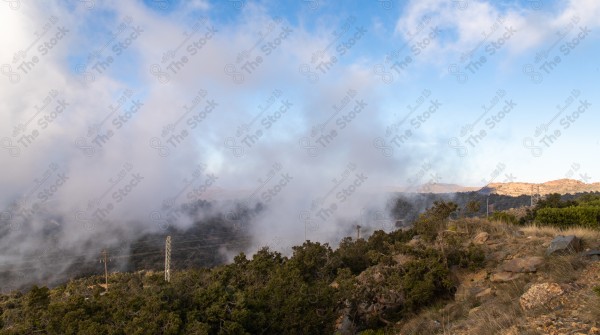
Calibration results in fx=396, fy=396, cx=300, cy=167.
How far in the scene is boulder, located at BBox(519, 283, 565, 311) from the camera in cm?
754

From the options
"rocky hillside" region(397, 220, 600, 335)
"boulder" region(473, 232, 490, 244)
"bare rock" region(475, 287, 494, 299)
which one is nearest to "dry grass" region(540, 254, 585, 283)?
"rocky hillside" region(397, 220, 600, 335)

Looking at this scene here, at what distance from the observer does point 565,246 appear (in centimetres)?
1140

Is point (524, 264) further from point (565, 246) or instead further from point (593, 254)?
point (593, 254)

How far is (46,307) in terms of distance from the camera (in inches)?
379

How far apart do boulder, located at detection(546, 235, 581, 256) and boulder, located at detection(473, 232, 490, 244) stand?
4.41m

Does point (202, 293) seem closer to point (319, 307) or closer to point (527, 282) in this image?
point (319, 307)

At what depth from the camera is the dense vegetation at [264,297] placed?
8.62m

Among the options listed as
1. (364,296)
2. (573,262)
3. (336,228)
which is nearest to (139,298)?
(364,296)

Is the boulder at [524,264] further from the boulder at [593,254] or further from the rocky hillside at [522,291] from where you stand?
the boulder at [593,254]

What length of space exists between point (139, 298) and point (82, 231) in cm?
5754

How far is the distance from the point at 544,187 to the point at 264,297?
90.0m

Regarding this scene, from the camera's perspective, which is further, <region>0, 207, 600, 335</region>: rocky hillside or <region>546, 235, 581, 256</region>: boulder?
<region>546, 235, 581, 256</region>: boulder

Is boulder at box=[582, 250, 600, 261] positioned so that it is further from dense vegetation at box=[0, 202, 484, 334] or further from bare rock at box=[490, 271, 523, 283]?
dense vegetation at box=[0, 202, 484, 334]

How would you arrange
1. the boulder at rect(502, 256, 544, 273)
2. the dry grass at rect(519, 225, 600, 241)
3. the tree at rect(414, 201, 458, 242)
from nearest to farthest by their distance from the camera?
1. the boulder at rect(502, 256, 544, 273)
2. the dry grass at rect(519, 225, 600, 241)
3. the tree at rect(414, 201, 458, 242)
